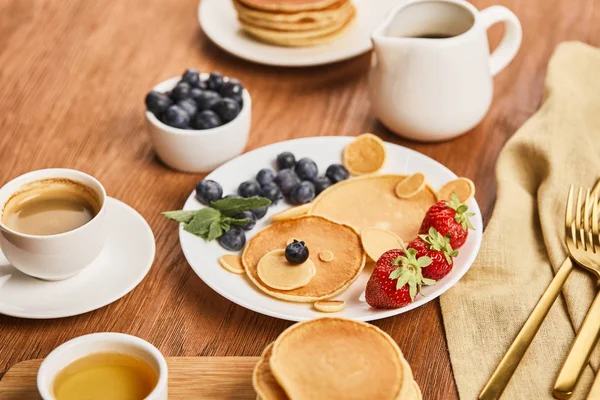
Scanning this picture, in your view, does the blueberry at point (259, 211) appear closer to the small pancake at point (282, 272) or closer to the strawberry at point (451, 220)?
the small pancake at point (282, 272)

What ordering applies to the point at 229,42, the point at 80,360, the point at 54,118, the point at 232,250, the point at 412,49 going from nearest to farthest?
the point at 80,360, the point at 232,250, the point at 412,49, the point at 54,118, the point at 229,42

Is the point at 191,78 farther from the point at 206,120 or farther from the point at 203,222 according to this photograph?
the point at 203,222

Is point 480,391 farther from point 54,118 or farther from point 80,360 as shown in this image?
point 54,118

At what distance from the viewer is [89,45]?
1.86 metres

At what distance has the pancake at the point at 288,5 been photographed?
1.71 meters

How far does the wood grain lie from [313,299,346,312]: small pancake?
124 mm

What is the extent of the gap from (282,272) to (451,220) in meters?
0.28

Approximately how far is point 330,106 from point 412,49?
0.29 meters

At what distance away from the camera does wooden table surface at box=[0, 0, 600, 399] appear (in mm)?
1149

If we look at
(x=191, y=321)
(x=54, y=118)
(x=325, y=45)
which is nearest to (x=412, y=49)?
(x=325, y=45)

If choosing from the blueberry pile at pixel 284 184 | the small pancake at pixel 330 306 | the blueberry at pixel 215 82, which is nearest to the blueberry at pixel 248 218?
the blueberry pile at pixel 284 184

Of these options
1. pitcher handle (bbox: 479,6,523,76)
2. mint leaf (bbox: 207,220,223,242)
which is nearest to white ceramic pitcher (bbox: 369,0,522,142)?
pitcher handle (bbox: 479,6,523,76)

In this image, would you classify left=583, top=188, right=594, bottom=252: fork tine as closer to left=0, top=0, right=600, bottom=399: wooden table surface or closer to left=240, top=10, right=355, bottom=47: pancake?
left=0, top=0, right=600, bottom=399: wooden table surface

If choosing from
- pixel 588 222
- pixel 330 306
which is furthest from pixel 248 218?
pixel 588 222
